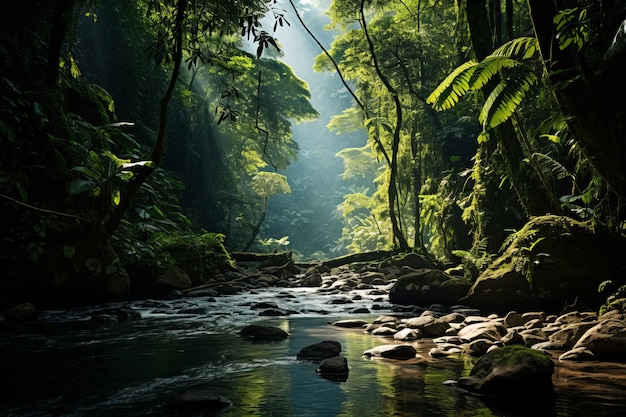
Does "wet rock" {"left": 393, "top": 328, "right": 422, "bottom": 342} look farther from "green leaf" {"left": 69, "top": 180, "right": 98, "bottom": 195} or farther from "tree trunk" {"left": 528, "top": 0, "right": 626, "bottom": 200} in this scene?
"green leaf" {"left": 69, "top": 180, "right": 98, "bottom": 195}

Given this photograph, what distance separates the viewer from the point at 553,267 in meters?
6.10

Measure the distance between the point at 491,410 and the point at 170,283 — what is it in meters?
7.99

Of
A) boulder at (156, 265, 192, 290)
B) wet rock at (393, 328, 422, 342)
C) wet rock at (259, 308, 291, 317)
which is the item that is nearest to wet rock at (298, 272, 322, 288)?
boulder at (156, 265, 192, 290)

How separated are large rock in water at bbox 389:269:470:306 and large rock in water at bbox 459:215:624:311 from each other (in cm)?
77

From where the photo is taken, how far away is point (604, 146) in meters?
3.90

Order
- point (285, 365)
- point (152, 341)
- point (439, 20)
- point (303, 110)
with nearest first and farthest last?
point (285, 365) < point (152, 341) < point (439, 20) < point (303, 110)

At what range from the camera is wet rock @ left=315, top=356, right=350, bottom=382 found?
340 centimetres

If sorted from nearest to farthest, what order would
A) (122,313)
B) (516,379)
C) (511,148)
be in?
(516,379)
(122,313)
(511,148)

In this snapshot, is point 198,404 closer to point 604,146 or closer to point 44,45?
point 604,146

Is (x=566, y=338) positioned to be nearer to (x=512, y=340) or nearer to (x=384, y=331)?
(x=512, y=340)

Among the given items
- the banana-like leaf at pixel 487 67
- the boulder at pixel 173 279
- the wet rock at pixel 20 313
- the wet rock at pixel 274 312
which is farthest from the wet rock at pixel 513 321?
the boulder at pixel 173 279

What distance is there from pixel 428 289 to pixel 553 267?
2.22m

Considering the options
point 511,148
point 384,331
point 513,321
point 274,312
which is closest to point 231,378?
point 384,331

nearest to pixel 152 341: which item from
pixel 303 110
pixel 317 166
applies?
pixel 303 110
